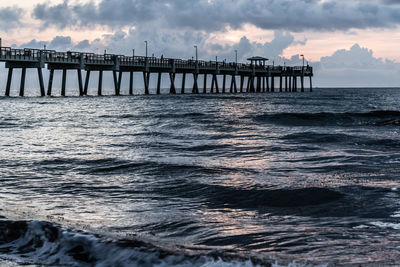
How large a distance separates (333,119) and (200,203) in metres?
19.4

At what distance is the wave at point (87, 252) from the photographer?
422cm

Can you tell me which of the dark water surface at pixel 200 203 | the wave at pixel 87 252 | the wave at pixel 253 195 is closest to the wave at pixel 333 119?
the dark water surface at pixel 200 203

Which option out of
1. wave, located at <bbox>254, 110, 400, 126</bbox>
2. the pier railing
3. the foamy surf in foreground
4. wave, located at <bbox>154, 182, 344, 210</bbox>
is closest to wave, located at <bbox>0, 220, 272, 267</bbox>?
the foamy surf in foreground

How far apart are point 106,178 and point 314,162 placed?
4.32 meters

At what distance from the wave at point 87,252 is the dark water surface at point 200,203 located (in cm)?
1

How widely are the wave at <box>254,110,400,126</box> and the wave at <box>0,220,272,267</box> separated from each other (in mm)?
18189

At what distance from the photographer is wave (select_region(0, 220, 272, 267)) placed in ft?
13.9

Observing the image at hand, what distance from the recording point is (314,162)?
411 inches

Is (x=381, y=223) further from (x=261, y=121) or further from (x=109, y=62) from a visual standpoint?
(x=109, y=62)

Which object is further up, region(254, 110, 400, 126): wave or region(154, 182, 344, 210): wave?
region(254, 110, 400, 126): wave

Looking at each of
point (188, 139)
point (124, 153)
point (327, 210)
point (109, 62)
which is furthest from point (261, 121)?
point (109, 62)

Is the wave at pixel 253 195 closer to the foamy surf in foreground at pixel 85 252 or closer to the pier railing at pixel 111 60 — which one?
the foamy surf in foreground at pixel 85 252

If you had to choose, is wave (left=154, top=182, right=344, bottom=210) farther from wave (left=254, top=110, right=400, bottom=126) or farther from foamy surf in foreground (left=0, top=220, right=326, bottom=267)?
wave (left=254, top=110, right=400, bottom=126)

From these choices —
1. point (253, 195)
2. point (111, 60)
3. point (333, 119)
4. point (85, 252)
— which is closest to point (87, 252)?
point (85, 252)
